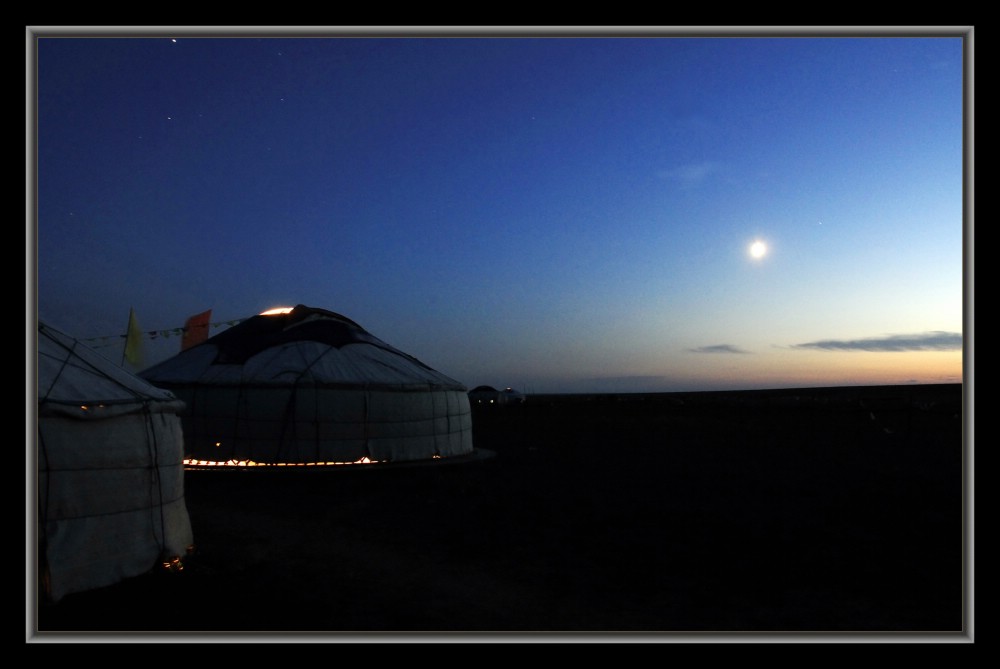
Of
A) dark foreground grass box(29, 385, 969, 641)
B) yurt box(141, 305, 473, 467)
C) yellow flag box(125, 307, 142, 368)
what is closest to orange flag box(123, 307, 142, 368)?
yellow flag box(125, 307, 142, 368)

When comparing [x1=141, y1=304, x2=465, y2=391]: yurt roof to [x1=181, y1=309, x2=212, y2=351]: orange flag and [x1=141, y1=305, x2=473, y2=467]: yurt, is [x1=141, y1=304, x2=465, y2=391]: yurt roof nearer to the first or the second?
[x1=141, y1=305, x2=473, y2=467]: yurt

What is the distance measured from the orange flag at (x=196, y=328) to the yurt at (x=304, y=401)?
15.9 feet

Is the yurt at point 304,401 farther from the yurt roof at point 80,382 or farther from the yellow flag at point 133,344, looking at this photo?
the yurt roof at point 80,382

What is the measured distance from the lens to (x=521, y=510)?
31.2 ft

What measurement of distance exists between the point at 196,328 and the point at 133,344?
197cm

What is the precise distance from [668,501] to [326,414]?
6.96m

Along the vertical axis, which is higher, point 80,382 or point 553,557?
point 80,382

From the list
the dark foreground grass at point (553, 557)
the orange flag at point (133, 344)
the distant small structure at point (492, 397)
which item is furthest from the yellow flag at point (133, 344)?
the distant small structure at point (492, 397)

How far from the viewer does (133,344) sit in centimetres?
1877

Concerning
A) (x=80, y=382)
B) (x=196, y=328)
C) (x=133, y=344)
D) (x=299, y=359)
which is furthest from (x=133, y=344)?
(x=80, y=382)

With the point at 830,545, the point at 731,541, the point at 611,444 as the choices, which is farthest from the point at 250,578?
the point at 611,444

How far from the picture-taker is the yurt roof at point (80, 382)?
17.9ft

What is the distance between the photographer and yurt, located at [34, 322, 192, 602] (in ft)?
17.3

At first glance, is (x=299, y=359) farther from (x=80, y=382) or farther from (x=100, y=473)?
(x=100, y=473)
